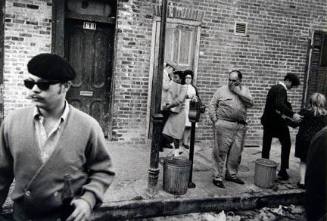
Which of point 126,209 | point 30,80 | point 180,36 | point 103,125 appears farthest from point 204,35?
point 30,80

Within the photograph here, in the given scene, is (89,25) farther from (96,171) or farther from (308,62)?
(308,62)

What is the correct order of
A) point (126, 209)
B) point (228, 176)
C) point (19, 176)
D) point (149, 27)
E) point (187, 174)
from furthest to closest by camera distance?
point (149, 27), point (228, 176), point (187, 174), point (126, 209), point (19, 176)

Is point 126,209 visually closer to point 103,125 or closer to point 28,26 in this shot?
point 103,125

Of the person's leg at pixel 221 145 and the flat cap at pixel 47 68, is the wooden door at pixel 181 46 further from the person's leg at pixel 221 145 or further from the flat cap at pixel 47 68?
the flat cap at pixel 47 68

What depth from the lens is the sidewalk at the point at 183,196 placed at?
4.96 meters

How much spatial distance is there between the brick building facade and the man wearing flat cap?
5.10 meters

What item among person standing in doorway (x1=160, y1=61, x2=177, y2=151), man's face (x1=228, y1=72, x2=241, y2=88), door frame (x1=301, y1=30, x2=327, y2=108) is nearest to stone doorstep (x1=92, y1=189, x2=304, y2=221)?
man's face (x1=228, y1=72, x2=241, y2=88)

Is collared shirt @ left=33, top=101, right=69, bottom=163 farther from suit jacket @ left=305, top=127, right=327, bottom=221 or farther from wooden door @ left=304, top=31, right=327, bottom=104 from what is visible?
wooden door @ left=304, top=31, right=327, bottom=104

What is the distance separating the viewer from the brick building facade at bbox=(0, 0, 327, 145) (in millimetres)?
6980

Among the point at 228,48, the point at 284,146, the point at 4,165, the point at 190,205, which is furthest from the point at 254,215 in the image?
the point at 228,48

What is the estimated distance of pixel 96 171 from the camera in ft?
8.13

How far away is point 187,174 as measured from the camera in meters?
5.44

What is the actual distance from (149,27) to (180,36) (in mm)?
834

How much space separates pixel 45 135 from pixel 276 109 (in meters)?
5.02
